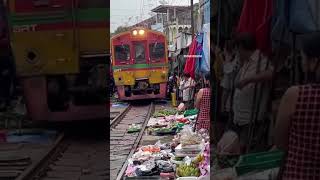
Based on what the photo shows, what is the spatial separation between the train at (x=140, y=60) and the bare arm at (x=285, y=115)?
17897 mm

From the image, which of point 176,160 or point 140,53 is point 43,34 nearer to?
point 176,160

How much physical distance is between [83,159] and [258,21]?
17.2 ft

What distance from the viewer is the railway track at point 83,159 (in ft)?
22.7

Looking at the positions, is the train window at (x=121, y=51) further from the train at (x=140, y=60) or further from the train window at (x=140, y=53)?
the train window at (x=140, y=53)

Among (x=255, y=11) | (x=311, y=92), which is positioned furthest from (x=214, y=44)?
(x=311, y=92)

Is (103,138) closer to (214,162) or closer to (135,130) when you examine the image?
(135,130)

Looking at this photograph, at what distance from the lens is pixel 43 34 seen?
8391 mm

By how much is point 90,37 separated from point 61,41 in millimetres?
425

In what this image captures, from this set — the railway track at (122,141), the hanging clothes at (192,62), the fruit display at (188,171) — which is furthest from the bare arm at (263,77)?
the hanging clothes at (192,62)

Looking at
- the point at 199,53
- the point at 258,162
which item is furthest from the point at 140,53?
the point at 258,162

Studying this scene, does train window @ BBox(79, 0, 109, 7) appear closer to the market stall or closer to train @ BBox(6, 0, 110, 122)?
train @ BBox(6, 0, 110, 122)

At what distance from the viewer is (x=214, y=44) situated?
342cm

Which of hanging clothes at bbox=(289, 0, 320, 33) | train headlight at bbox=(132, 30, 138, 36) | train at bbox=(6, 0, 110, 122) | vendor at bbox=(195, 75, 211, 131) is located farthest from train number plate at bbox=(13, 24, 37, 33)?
train headlight at bbox=(132, 30, 138, 36)

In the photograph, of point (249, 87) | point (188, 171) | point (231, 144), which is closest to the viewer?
point (249, 87)
